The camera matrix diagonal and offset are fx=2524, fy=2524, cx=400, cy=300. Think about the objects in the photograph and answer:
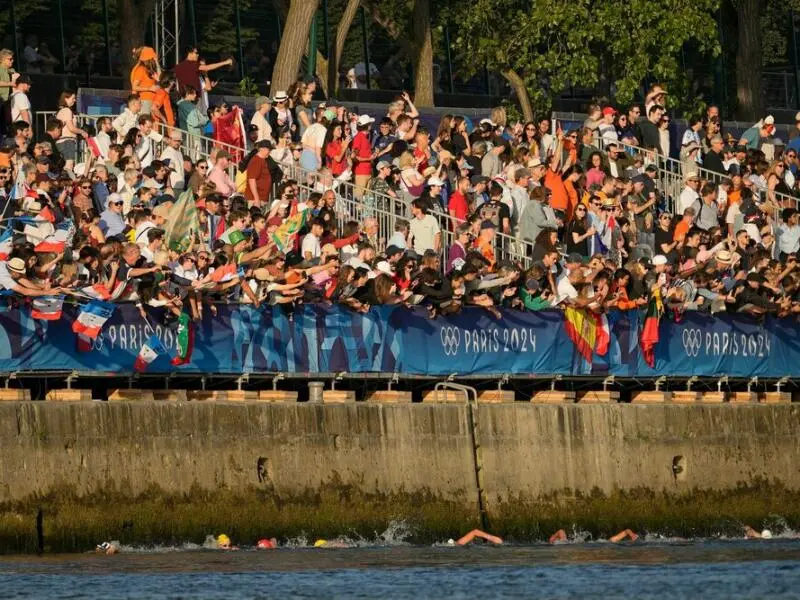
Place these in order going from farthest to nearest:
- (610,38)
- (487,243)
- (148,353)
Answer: (610,38)
(487,243)
(148,353)

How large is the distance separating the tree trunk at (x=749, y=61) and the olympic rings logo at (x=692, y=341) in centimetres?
1474

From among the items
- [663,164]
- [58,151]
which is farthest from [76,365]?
[663,164]

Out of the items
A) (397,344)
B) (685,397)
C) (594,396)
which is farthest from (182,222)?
(685,397)

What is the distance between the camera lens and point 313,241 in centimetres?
3158

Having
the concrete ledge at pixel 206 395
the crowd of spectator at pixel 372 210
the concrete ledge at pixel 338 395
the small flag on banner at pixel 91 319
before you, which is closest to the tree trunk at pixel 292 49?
the crowd of spectator at pixel 372 210

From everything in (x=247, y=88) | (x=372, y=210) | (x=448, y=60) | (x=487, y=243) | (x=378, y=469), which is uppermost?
(x=448, y=60)

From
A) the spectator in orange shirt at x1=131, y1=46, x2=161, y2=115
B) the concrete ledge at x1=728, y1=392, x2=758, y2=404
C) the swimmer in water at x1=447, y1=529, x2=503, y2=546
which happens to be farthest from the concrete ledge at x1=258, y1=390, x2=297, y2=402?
the concrete ledge at x1=728, y1=392, x2=758, y2=404

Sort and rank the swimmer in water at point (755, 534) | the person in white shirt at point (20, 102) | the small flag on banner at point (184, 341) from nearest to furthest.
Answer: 1. the small flag on banner at point (184, 341)
2. the person in white shirt at point (20, 102)
3. the swimmer in water at point (755, 534)

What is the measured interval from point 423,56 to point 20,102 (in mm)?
15172

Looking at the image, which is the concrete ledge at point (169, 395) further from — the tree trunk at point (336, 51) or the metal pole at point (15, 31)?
the metal pole at point (15, 31)

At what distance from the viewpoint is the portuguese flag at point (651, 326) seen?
3369 cm

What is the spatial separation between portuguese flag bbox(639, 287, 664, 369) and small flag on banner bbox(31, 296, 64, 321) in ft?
29.7

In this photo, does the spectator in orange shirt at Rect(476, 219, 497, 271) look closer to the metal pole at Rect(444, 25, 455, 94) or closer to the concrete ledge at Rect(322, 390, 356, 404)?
the concrete ledge at Rect(322, 390, 356, 404)

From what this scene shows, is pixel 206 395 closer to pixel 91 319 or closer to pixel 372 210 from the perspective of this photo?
pixel 91 319
